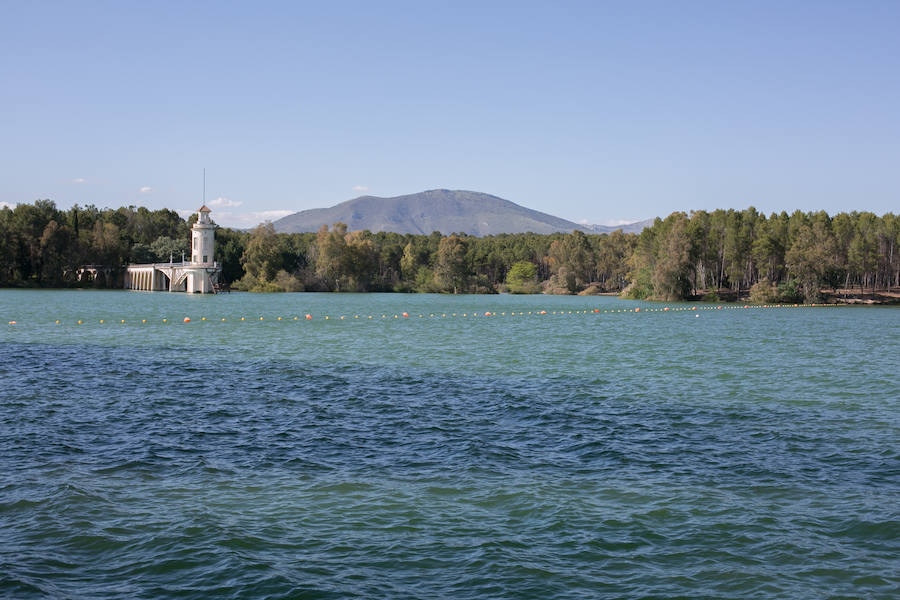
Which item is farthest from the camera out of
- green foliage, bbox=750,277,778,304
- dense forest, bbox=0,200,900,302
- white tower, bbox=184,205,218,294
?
white tower, bbox=184,205,218,294

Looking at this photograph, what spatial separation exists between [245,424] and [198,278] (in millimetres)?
136364

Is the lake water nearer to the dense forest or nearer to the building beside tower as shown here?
the dense forest

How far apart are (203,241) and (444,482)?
145 meters

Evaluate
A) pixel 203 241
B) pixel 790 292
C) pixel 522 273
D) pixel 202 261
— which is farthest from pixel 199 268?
pixel 790 292

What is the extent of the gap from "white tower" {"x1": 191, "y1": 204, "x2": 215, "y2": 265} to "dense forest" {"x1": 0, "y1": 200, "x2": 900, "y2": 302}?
15.0 metres

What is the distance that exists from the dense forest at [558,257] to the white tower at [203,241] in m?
15.0

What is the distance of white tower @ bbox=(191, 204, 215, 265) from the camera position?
493ft

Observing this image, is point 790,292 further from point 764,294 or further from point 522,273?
point 522,273

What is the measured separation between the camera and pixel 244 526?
12859 millimetres

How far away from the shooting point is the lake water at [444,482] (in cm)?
1116

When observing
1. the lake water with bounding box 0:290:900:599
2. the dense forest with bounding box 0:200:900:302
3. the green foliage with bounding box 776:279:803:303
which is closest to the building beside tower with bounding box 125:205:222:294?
the dense forest with bounding box 0:200:900:302

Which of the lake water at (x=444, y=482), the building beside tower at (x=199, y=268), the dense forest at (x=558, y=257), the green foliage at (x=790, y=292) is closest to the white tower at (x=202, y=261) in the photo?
the building beside tower at (x=199, y=268)

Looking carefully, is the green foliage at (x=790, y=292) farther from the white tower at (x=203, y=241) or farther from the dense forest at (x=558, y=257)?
the white tower at (x=203, y=241)

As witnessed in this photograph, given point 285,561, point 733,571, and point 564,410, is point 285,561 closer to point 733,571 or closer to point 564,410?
point 733,571
